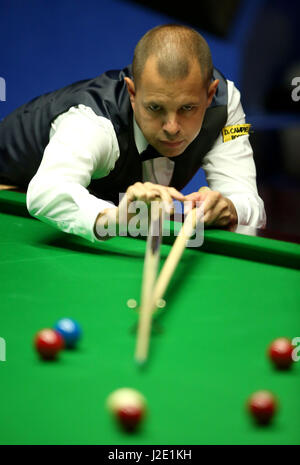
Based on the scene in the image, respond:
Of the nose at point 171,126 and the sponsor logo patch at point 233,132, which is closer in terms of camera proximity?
the nose at point 171,126

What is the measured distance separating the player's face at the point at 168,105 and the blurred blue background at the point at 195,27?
244cm

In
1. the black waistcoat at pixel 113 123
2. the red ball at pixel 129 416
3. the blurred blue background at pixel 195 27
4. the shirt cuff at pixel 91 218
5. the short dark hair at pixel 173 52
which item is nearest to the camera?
the red ball at pixel 129 416

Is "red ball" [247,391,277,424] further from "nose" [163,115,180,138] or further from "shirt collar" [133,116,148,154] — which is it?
"shirt collar" [133,116,148,154]

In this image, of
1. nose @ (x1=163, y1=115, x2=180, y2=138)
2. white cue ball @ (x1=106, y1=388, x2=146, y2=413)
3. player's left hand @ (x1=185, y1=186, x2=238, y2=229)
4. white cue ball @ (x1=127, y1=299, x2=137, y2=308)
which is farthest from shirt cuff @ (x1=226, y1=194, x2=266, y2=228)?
white cue ball @ (x1=106, y1=388, x2=146, y2=413)

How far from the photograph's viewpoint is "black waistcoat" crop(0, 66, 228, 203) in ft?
8.04

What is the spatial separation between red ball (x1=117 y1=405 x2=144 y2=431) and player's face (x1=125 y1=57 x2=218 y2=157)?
4.53ft

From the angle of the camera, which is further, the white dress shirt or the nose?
the nose

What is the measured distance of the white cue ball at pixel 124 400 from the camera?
96 cm

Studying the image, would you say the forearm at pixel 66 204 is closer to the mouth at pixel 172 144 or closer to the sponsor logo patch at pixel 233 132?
the mouth at pixel 172 144

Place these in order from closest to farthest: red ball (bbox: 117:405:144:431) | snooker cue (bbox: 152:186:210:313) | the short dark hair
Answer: red ball (bbox: 117:405:144:431), snooker cue (bbox: 152:186:210:313), the short dark hair

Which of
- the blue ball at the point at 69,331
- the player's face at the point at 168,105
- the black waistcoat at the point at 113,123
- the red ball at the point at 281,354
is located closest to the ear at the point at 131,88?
the player's face at the point at 168,105

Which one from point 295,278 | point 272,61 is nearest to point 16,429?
point 295,278

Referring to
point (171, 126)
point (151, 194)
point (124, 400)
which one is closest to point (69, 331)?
point (124, 400)
